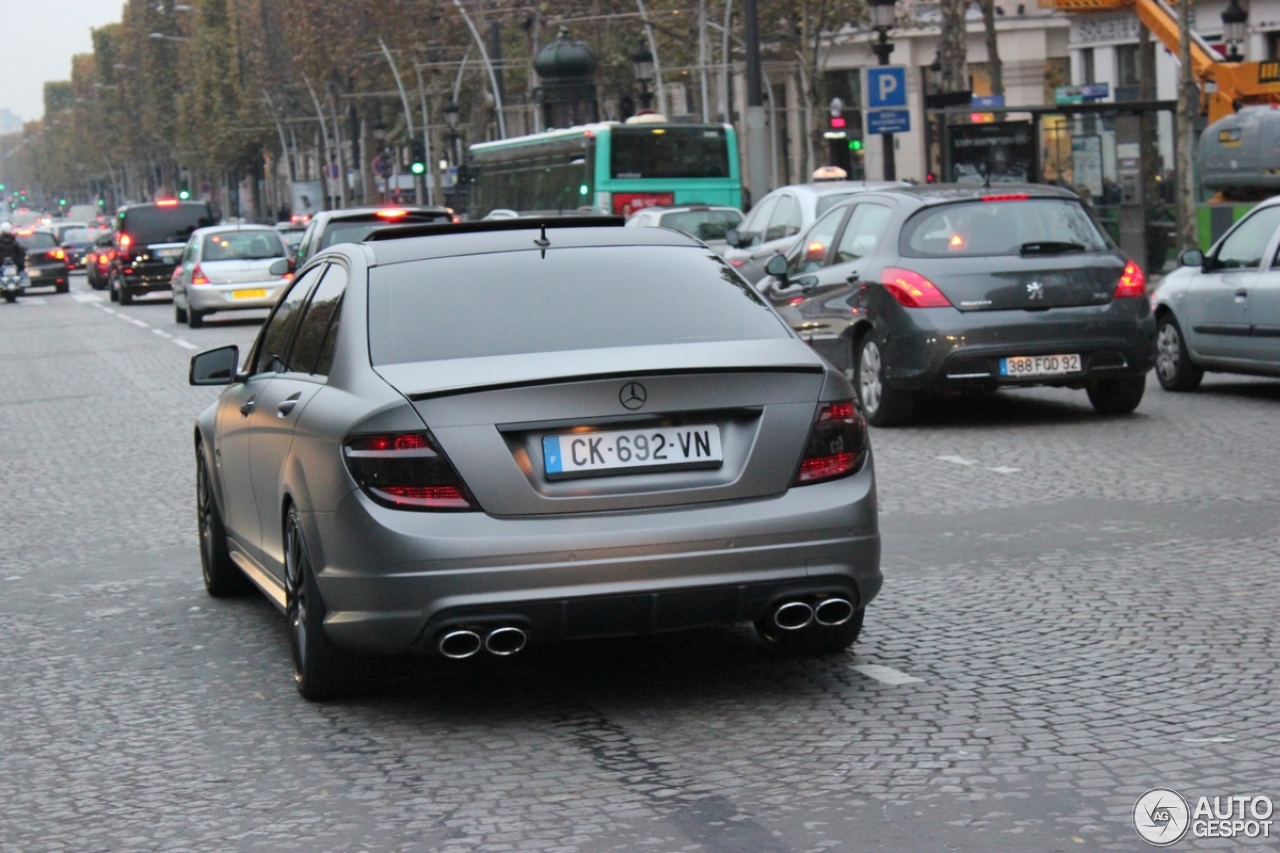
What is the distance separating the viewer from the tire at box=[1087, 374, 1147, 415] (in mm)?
14500

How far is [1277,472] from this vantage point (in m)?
11.4

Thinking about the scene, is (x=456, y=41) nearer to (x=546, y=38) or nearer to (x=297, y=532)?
(x=546, y=38)

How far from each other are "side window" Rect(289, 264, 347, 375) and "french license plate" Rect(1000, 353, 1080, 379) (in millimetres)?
7185

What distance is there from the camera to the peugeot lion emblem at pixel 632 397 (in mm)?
5980

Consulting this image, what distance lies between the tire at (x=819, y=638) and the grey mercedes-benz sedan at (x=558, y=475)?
12 centimetres

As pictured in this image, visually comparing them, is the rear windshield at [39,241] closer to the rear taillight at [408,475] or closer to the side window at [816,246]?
the side window at [816,246]

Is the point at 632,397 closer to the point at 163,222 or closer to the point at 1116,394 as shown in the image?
the point at 1116,394

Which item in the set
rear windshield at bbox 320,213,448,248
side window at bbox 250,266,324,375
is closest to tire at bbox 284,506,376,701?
side window at bbox 250,266,324,375

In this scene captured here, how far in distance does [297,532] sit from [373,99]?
96.7 m

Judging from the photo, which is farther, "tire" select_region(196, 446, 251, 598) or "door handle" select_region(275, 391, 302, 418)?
"tire" select_region(196, 446, 251, 598)

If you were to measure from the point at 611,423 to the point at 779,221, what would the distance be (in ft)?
53.4

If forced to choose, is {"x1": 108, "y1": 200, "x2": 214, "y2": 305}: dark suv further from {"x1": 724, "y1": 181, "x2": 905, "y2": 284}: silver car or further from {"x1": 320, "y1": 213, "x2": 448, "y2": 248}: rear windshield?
{"x1": 724, "y1": 181, "x2": 905, "y2": 284}: silver car

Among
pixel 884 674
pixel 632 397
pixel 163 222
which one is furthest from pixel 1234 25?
pixel 632 397

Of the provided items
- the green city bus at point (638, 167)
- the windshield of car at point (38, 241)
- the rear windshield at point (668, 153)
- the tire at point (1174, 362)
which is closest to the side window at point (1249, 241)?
the tire at point (1174, 362)
